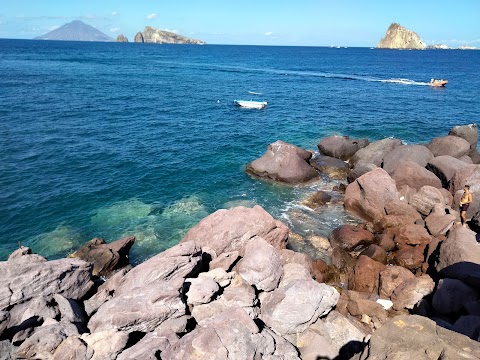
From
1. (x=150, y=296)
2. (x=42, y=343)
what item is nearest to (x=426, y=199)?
(x=150, y=296)

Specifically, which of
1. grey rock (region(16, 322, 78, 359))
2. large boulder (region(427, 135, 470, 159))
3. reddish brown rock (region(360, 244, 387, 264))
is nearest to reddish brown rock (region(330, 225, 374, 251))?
reddish brown rock (region(360, 244, 387, 264))

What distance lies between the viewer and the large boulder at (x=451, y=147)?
3362cm

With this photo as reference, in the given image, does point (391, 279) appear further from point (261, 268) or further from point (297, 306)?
point (261, 268)

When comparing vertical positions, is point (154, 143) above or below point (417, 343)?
below

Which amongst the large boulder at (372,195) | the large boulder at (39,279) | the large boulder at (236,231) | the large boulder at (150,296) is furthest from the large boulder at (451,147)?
the large boulder at (39,279)

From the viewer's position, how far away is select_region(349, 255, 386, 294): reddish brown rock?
1939 centimetres

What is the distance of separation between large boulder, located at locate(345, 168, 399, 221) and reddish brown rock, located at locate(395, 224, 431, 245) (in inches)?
108

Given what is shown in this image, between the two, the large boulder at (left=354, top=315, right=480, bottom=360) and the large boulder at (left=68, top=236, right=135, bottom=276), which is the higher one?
the large boulder at (left=354, top=315, right=480, bottom=360)

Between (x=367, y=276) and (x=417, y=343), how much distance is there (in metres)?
13.1

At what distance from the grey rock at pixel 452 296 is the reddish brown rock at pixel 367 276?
10.6 feet

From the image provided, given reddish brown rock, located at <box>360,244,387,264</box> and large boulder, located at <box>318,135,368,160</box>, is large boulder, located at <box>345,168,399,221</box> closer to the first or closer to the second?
reddish brown rock, located at <box>360,244,387,264</box>

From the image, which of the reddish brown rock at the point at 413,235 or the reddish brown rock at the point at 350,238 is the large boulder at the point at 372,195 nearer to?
the reddish brown rock at the point at 413,235

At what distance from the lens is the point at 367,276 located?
64.2 ft

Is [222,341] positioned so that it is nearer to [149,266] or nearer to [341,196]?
[149,266]
